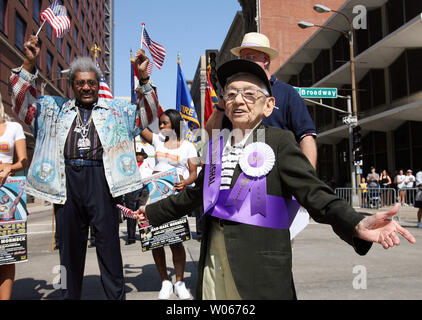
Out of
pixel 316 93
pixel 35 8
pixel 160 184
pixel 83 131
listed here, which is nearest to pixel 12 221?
pixel 83 131

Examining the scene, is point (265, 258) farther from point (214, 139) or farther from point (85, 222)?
point (85, 222)

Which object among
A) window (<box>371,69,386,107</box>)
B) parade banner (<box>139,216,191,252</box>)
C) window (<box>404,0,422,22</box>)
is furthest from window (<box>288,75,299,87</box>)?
parade banner (<box>139,216,191,252</box>)

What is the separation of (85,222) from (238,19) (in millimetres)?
51308

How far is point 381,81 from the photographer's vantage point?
24078mm

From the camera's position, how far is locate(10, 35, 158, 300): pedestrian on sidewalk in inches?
123

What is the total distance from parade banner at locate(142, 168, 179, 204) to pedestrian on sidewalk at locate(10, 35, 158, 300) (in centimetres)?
96

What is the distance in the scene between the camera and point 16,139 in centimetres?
365

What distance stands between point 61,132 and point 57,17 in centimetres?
200

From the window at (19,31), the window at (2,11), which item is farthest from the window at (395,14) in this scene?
the window at (19,31)

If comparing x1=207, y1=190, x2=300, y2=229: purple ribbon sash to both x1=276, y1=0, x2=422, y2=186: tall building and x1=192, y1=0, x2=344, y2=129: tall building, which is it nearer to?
x1=276, y1=0, x2=422, y2=186: tall building

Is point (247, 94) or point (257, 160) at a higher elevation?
point (247, 94)

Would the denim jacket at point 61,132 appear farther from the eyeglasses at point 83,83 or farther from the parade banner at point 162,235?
the parade banner at point 162,235

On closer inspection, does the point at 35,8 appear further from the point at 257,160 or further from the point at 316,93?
the point at 257,160
